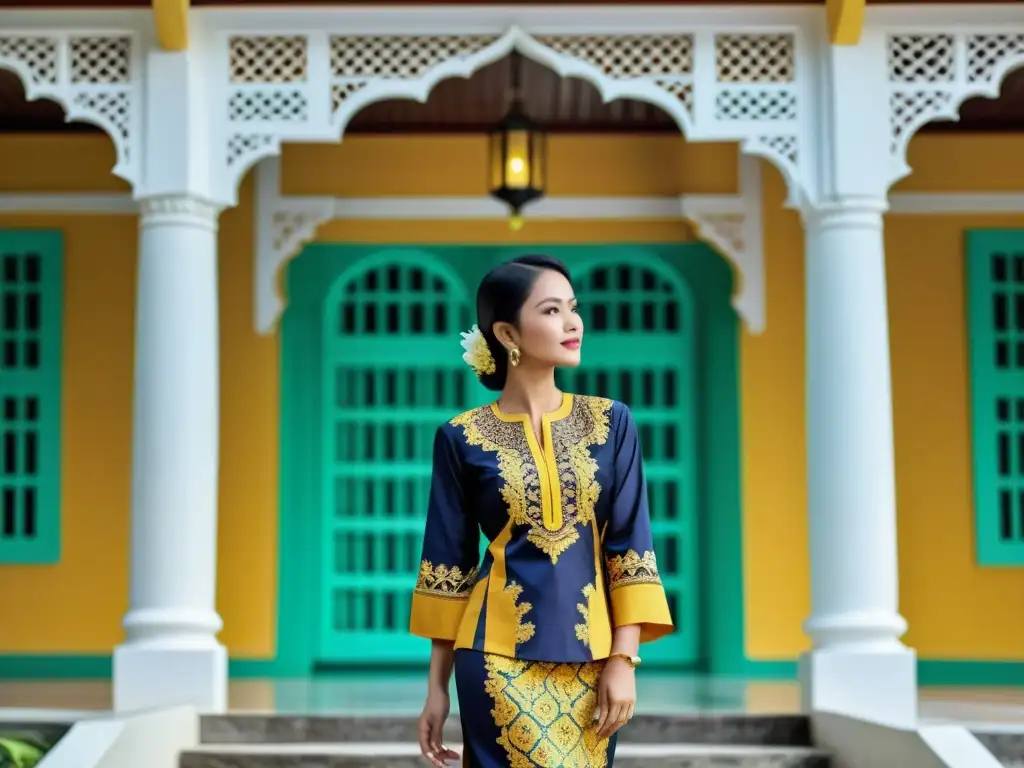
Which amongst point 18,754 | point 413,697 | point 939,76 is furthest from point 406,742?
point 939,76

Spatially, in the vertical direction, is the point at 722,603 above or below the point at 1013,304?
below

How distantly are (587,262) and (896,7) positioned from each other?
2.78 m

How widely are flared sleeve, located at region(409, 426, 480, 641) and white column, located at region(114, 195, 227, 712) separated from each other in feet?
12.2

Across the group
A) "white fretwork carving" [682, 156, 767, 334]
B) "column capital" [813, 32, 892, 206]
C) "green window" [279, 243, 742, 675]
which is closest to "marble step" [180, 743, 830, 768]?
"column capital" [813, 32, 892, 206]

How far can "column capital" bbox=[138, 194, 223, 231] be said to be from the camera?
689 cm

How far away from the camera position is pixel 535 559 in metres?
3.15

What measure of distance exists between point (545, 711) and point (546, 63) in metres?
4.39

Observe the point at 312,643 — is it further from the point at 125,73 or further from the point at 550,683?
the point at 550,683

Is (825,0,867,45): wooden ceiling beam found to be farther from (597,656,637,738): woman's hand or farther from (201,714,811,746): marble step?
(597,656,637,738): woman's hand

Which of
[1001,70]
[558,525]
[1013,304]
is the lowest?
[558,525]

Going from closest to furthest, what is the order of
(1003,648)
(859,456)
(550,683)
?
(550,683) < (859,456) < (1003,648)

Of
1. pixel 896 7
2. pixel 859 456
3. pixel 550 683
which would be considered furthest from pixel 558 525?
pixel 896 7

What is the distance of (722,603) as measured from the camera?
29.6ft

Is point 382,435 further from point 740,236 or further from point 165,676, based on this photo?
point 165,676
